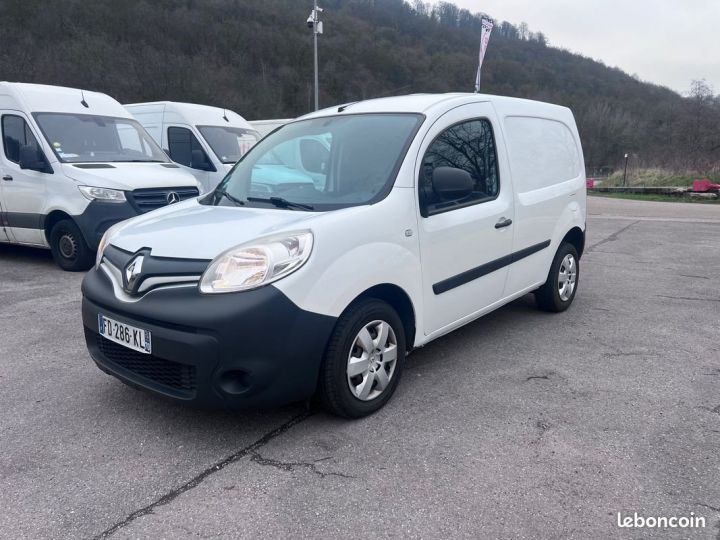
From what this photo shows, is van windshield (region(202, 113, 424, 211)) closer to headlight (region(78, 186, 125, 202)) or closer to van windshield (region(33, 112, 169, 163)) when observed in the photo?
headlight (region(78, 186, 125, 202))

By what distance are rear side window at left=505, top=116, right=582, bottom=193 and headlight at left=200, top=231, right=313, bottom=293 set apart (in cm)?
221

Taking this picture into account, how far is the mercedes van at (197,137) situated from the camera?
32.9ft

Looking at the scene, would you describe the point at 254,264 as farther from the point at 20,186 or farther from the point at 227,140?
the point at 227,140

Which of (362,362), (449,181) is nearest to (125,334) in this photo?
(362,362)

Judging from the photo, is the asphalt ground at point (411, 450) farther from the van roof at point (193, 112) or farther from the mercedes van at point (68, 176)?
the van roof at point (193, 112)

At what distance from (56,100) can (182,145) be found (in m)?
2.98

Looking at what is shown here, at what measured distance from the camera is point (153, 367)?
116 inches

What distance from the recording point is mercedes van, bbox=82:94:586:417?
2.77 metres

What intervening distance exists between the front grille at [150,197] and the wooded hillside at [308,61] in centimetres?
2658

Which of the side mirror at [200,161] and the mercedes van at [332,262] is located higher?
the side mirror at [200,161]

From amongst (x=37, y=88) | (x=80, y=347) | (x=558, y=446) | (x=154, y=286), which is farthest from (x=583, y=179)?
(x=37, y=88)

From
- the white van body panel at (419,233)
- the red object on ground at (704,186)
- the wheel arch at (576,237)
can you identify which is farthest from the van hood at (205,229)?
the red object on ground at (704,186)

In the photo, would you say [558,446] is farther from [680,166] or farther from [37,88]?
[680,166]

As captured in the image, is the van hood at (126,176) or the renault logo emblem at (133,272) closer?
the renault logo emblem at (133,272)
